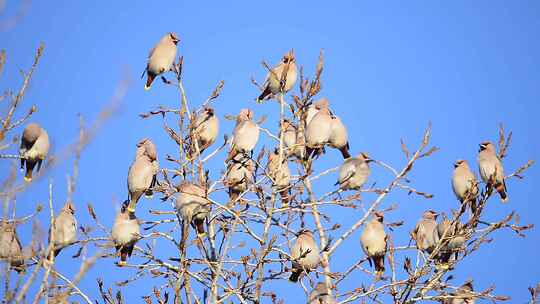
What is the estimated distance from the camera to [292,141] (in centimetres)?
785

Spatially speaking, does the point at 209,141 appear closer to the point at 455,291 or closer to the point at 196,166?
the point at 196,166

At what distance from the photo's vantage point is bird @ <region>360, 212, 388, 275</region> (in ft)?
23.9

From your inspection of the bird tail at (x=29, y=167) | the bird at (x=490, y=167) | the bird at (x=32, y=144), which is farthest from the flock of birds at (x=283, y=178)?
the bird tail at (x=29, y=167)

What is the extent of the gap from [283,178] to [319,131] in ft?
2.69

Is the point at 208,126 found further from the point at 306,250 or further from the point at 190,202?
the point at 190,202

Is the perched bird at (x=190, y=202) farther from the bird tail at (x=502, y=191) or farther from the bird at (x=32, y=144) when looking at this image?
the bird at (x=32, y=144)

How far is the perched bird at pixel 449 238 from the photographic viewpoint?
5.67 metres

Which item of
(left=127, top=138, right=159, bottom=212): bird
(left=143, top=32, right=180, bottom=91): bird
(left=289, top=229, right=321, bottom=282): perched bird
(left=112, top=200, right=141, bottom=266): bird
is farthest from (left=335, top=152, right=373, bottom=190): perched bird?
(left=143, top=32, right=180, bottom=91): bird

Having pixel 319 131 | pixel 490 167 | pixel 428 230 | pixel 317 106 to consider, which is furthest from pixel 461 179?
pixel 319 131

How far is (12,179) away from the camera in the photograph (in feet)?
11.0

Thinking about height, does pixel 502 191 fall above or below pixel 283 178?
above

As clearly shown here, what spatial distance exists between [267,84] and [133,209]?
6.42ft

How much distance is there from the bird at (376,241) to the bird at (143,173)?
2.04m

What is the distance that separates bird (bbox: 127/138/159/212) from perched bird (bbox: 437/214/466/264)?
8.06 feet
